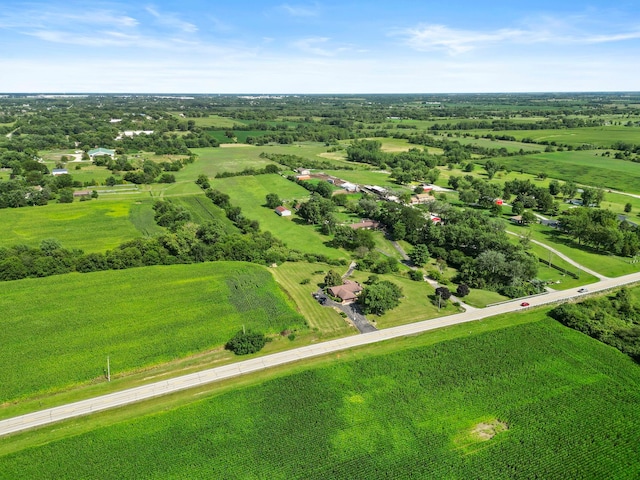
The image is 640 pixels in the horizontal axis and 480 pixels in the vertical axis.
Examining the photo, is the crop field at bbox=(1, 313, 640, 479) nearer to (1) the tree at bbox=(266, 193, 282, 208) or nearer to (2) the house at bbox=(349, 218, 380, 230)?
(2) the house at bbox=(349, 218, 380, 230)

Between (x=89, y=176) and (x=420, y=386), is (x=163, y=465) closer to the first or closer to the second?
(x=420, y=386)

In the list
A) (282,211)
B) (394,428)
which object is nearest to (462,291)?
(394,428)

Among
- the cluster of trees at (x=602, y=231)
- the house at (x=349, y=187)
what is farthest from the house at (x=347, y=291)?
the house at (x=349, y=187)

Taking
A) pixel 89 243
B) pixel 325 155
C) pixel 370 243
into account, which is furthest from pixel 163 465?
pixel 325 155

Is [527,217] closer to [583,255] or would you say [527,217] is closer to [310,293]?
[583,255]

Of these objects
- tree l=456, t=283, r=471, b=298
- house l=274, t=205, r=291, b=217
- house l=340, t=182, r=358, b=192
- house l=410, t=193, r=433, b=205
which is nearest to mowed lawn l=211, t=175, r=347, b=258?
house l=274, t=205, r=291, b=217
